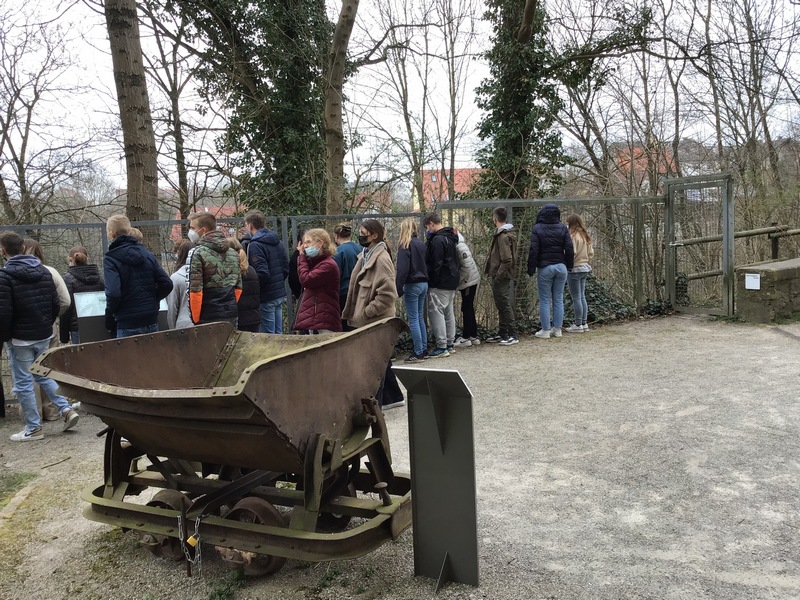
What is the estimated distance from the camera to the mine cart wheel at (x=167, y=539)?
3957 mm

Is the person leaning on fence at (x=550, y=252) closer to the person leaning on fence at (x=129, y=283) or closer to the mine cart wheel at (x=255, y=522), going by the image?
the person leaning on fence at (x=129, y=283)

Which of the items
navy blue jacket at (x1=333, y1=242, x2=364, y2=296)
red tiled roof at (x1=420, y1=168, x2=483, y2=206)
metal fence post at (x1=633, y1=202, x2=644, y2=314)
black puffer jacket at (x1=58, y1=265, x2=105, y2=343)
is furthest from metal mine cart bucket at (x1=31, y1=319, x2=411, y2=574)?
red tiled roof at (x1=420, y1=168, x2=483, y2=206)

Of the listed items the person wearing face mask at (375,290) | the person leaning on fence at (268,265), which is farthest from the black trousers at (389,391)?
the person leaning on fence at (268,265)

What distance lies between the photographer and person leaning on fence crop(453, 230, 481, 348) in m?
9.89

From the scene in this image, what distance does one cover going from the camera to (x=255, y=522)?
3830 mm

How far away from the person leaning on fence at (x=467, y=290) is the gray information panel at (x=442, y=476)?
6508mm

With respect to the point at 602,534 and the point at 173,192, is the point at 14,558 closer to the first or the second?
the point at 602,534

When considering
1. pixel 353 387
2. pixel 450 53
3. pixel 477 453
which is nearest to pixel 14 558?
pixel 353 387

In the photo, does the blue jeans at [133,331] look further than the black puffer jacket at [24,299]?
Yes

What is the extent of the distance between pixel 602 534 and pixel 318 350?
6.66ft

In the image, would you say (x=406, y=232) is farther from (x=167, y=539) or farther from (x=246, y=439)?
(x=246, y=439)

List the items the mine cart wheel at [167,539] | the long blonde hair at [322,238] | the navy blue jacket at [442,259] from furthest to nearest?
1. the navy blue jacket at [442,259]
2. the long blonde hair at [322,238]
3. the mine cart wheel at [167,539]

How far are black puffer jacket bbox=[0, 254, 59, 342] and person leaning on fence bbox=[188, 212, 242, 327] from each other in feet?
4.91

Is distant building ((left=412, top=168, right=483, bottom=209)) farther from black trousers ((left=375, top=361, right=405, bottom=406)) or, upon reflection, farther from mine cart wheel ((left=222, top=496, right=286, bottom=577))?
mine cart wheel ((left=222, top=496, right=286, bottom=577))
